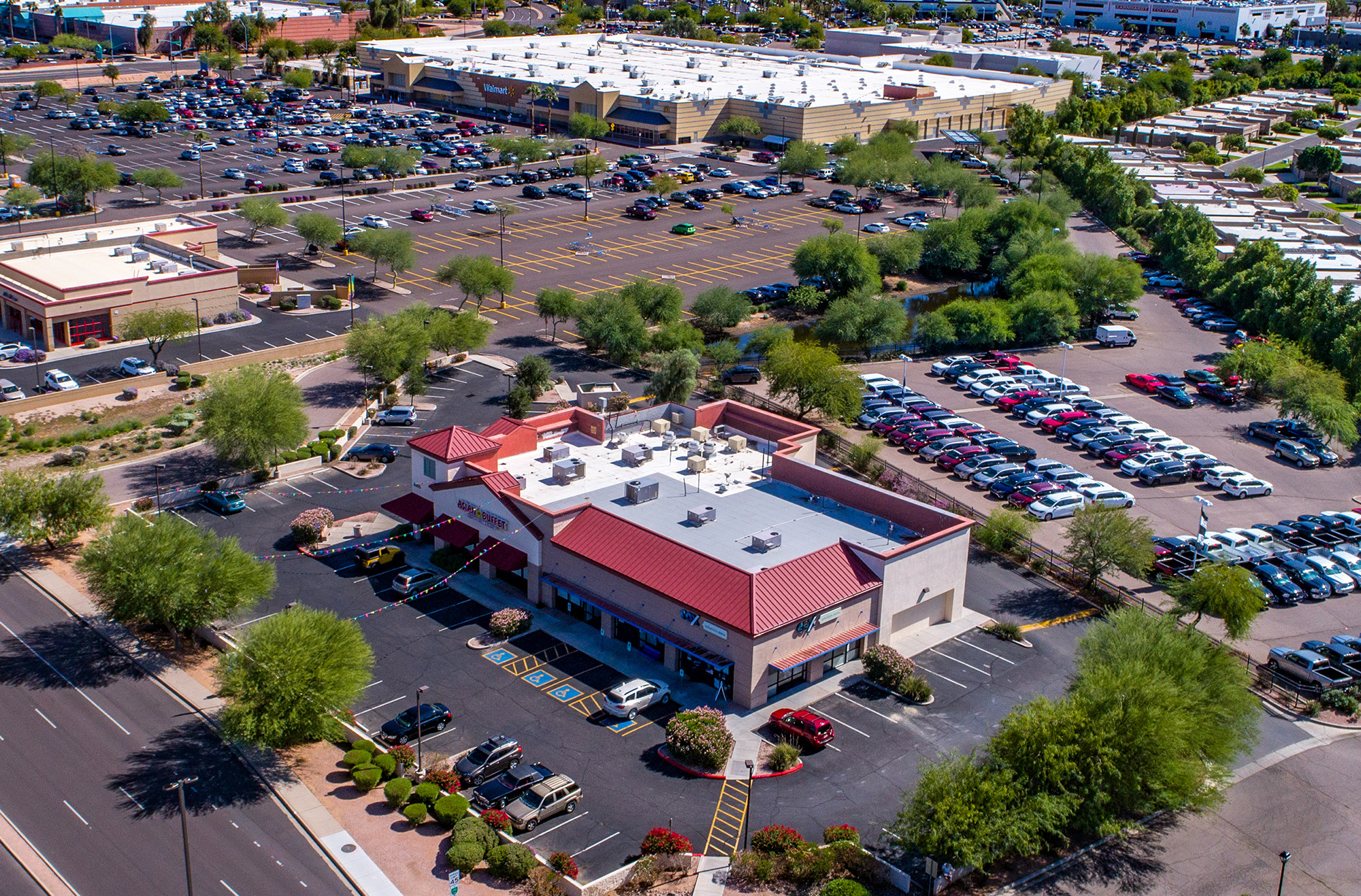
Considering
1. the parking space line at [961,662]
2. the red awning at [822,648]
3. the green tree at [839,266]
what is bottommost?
the parking space line at [961,662]

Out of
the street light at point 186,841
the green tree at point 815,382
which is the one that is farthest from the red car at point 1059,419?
the street light at point 186,841

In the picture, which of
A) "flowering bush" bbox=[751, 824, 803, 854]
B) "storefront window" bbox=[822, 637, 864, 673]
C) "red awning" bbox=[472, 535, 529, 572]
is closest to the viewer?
"flowering bush" bbox=[751, 824, 803, 854]

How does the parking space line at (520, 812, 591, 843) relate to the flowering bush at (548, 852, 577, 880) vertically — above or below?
below

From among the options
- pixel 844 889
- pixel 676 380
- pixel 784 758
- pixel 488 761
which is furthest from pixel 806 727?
pixel 676 380

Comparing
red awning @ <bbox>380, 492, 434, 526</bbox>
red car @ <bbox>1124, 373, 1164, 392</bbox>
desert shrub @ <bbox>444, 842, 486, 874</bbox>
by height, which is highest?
red car @ <bbox>1124, 373, 1164, 392</bbox>

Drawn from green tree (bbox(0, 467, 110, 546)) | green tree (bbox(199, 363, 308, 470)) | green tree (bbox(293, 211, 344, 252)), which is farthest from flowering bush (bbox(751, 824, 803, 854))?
green tree (bbox(293, 211, 344, 252))

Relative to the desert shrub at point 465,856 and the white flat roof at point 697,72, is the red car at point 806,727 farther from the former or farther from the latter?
the white flat roof at point 697,72

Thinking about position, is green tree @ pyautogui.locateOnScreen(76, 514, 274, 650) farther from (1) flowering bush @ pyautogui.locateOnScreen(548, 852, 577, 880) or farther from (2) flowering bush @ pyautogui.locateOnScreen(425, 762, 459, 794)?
(1) flowering bush @ pyautogui.locateOnScreen(548, 852, 577, 880)
